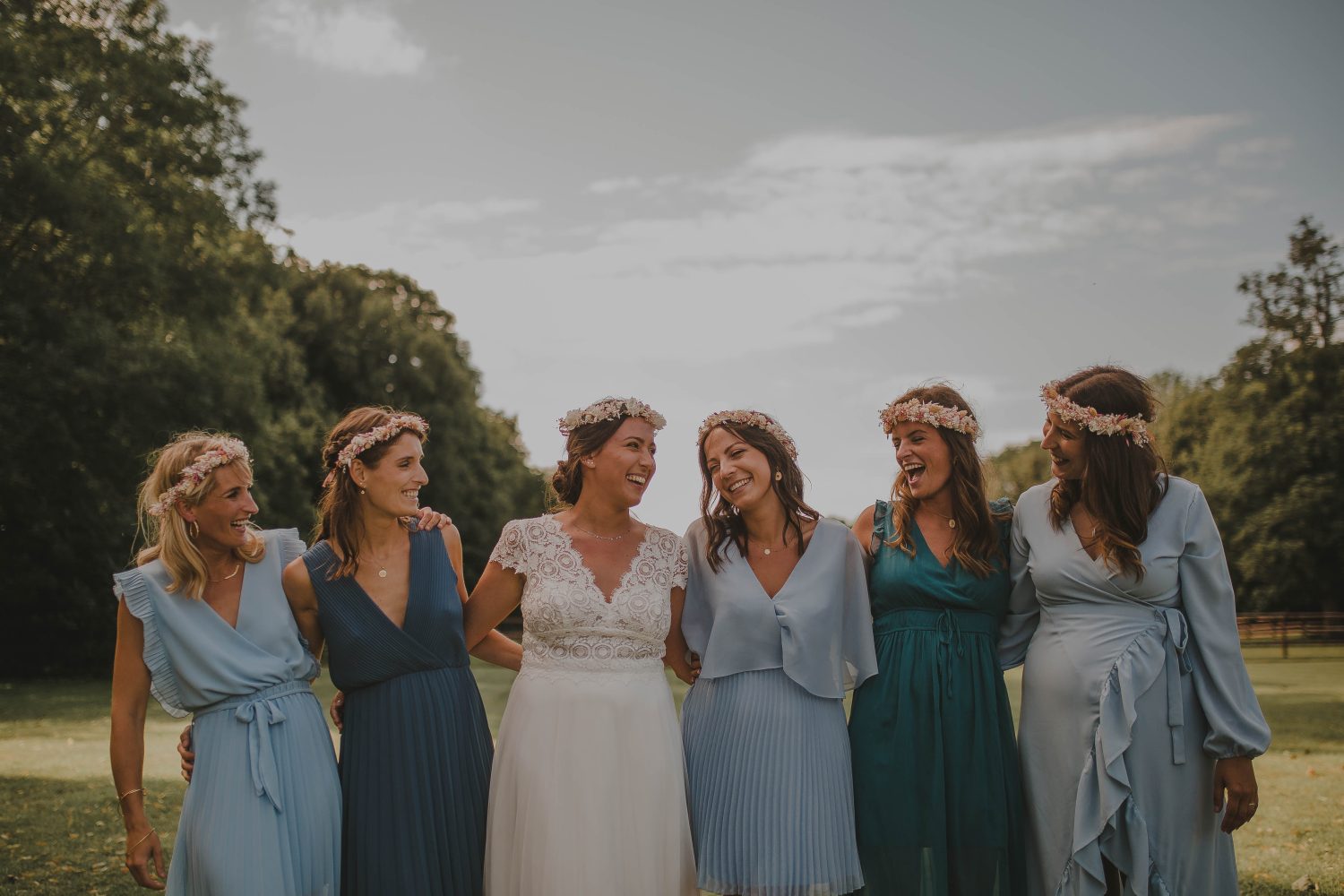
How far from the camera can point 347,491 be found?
511 cm

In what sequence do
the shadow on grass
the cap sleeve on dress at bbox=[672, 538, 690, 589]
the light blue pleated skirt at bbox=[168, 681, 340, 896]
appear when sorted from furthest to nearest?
1. the shadow on grass
2. the cap sleeve on dress at bbox=[672, 538, 690, 589]
3. the light blue pleated skirt at bbox=[168, 681, 340, 896]

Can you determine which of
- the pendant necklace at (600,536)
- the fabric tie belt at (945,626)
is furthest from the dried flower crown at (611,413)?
the fabric tie belt at (945,626)

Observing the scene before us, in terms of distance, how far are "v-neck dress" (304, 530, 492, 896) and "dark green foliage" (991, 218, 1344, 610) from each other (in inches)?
1658

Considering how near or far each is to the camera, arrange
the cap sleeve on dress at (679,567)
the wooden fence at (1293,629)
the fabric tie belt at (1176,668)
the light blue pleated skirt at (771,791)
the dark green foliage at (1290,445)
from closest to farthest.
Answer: the light blue pleated skirt at (771,791) < the fabric tie belt at (1176,668) < the cap sleeve on dress at (679,567) < the wooden fence at (1293,629) < the dark green foliage at (1290,445)

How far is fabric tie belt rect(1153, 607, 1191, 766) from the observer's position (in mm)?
4996

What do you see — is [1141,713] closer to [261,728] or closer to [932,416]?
[932,416]

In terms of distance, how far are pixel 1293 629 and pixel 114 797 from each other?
3819 cm

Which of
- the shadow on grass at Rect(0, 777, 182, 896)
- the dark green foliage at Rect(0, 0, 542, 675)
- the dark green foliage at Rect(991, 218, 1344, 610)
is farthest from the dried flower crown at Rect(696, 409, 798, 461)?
the dark green foliage at Rect(991, 218, 1344, 610)

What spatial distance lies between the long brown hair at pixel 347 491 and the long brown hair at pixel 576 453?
70 centimetres

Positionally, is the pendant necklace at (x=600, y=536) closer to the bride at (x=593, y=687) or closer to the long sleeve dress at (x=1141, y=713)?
the bride at (x=593, y=687)

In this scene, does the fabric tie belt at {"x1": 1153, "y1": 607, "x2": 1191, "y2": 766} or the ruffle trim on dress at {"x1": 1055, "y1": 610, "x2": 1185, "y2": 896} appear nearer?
the ruffle trim on dress at {"x1": 1055, "y1": 610, "x2": 1185, "y2": 896}

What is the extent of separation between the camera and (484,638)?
5637 millimetres

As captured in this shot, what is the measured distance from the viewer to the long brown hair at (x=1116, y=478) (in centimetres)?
507

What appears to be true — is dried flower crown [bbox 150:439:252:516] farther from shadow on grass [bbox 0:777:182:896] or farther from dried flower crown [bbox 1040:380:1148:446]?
shadow on grass [bbox 0:777:182:896]
